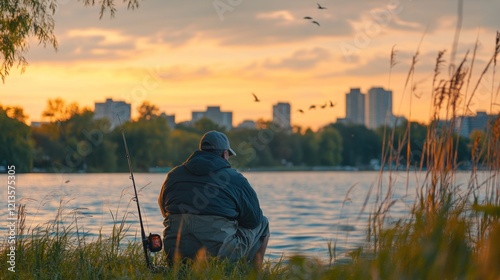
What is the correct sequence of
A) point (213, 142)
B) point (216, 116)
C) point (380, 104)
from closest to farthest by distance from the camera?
point (213, 142) → point (380, 104) → point (216, 116)

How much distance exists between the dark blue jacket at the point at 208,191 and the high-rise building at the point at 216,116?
5073 centimetres

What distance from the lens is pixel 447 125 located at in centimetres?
532

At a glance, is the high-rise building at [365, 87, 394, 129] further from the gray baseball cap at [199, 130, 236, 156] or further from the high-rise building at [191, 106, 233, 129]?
the high-rise building at [191, 106, 233, 129]

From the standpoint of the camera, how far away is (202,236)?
17.8 feet

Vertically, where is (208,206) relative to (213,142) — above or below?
below

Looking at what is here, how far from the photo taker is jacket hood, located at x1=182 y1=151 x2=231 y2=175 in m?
5.45

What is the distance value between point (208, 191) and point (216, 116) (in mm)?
61342

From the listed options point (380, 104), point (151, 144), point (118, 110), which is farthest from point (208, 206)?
point (151, 144)

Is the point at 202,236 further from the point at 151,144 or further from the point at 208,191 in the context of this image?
the point at 151,144

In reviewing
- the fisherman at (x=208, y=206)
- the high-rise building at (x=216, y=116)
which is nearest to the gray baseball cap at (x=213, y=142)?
the fisherman at (x=208, y=206)

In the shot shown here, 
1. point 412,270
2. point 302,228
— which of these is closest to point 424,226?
point 412,270

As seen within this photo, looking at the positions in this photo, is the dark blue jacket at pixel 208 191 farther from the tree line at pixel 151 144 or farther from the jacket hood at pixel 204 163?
the tree line at pixel 151 144

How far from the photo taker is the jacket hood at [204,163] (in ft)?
17.9

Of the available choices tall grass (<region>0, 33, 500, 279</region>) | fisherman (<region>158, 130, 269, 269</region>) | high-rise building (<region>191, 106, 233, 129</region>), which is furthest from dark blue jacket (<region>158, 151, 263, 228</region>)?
high-rise building (<region>191, 106, 233, 129</region>)
